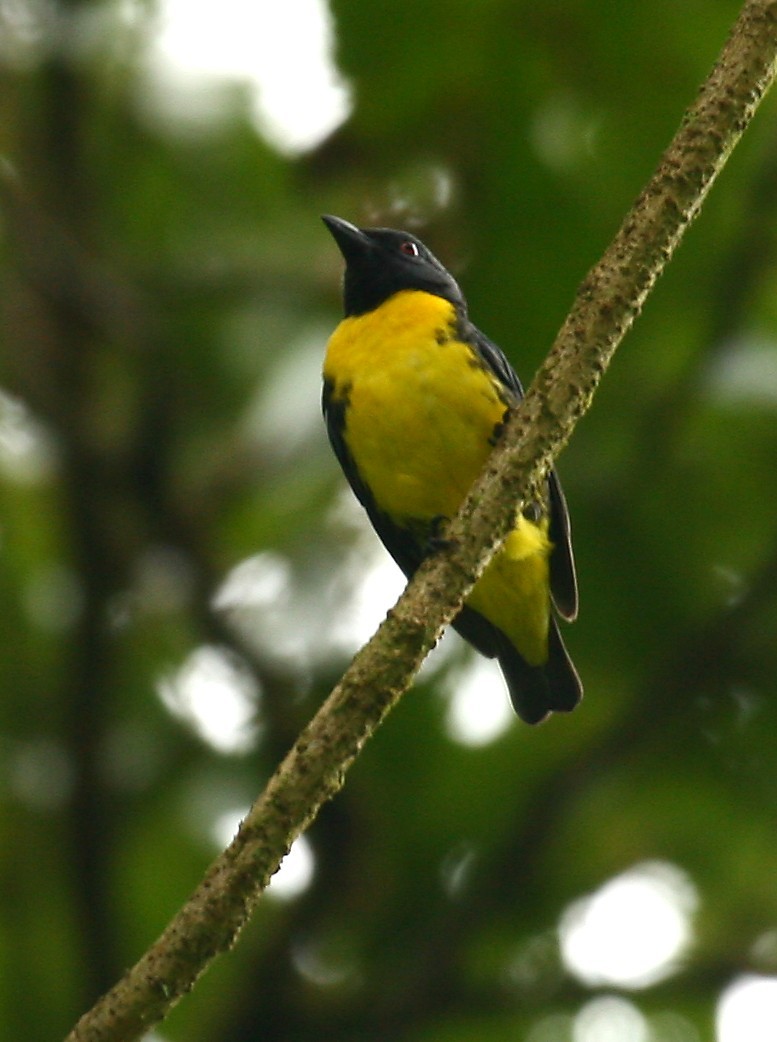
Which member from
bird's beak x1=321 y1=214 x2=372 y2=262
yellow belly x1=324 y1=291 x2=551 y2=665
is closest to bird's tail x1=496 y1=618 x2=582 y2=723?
yellow belly x1=324 y1=291 x2=551 y2=665

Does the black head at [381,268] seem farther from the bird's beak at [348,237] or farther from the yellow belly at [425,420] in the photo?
the yellow belly at [425,420]

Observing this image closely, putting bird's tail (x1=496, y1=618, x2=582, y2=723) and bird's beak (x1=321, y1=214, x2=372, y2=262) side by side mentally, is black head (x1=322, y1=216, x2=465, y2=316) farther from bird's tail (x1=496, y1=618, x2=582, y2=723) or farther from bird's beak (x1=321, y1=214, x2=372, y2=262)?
bird's tail (x1=496, y1=618, x2=582, y2=723)

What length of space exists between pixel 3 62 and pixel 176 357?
1.15 metres

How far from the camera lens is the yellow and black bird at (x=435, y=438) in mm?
4488

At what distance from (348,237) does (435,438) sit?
96cm

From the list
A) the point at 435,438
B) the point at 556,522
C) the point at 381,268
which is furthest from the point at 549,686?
the point at 381,268

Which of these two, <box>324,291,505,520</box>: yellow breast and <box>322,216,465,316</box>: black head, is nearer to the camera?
<box>324,291,505,520</box>: yellow breast

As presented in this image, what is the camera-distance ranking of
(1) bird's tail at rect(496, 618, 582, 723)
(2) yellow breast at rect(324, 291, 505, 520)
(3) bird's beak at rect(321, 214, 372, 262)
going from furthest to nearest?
(3) bird's beak at rect(321, 214, 372, 262) < (1) bird's tail at rect(496, 618, 582, 723) < (2) yellow breast at rect(324, 291, 505, 520)

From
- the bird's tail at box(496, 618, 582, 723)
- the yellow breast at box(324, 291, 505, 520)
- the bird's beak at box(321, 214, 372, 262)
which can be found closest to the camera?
the yellow breast at box(324, 291, 505, 520)

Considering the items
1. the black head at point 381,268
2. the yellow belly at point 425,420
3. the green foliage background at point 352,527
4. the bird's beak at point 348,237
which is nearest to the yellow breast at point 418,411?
the yellow belly at point 425,420

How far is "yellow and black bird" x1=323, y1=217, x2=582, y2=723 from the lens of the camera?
14.7ft

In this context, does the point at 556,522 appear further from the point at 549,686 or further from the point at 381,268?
the point at 381,268

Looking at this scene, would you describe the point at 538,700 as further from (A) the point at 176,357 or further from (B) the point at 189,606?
(A) the point at 176,357

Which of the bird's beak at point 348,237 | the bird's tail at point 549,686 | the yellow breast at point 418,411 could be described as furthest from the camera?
the bird's beak at point 348,237
